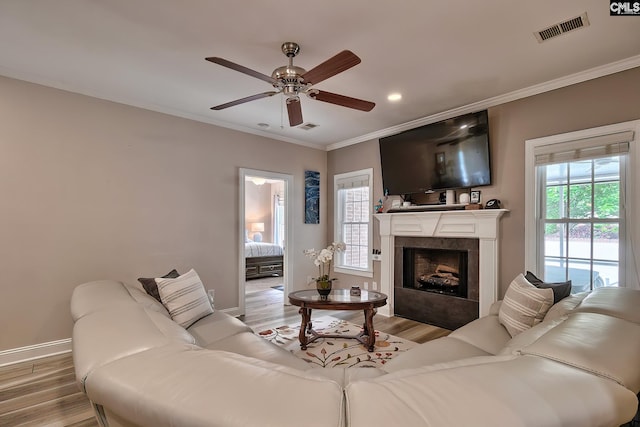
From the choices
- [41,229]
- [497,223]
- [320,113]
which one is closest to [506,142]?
[497,223]

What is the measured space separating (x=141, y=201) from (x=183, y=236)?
0.65m

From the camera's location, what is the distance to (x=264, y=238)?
9.77 meters

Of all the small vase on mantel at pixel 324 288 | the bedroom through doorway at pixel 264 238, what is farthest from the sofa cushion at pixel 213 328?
the bedroom through doorway at pixel 264 238

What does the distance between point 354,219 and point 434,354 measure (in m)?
3.40

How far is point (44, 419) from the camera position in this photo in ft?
6.79

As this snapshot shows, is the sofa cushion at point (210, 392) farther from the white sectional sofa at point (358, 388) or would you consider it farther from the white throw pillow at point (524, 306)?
the white throw pillow at point (524, 306)

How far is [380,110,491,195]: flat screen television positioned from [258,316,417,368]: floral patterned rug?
6.53 feet

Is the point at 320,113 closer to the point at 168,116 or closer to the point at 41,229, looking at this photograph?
the point at 168,116

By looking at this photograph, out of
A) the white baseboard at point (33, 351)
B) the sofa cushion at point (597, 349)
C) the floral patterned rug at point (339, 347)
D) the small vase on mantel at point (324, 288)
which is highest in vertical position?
the sofa cushion at point (597, 349)

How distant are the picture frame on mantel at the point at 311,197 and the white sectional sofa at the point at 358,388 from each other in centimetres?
438

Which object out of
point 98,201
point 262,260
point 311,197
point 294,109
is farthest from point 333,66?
point 262,260

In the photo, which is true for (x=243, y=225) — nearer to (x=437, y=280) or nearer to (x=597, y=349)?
(x=437, y=280)

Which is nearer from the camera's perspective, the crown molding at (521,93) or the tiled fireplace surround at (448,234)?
the crown molding at (521,93)

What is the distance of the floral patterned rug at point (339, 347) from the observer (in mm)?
2900
